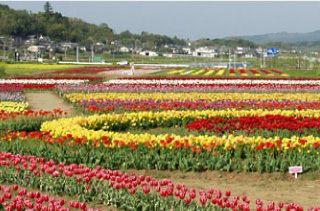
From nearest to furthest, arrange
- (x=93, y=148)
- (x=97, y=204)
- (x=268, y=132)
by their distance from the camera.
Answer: (x=97, y=204) → (x=93, y=148) → (x=268, y=132)

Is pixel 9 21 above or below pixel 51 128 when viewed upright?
above

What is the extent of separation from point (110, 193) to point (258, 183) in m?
3.11

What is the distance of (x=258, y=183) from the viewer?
827 cm

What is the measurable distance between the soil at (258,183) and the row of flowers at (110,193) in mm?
720

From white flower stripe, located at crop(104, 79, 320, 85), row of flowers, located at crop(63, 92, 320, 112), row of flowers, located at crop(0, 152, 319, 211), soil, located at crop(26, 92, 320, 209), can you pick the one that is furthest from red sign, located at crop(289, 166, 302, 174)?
white flower stripe, located at crop(104, 79, 320, 85)

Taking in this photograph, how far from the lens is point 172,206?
571 cm

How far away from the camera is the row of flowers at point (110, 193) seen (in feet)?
17.5

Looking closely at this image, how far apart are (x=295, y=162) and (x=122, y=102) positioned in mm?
9251

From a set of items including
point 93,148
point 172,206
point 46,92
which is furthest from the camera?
point 46,92

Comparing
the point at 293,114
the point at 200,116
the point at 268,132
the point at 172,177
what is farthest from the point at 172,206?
the point at 293,114

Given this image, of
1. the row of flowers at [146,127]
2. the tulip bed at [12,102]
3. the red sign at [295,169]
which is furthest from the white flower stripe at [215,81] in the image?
the red sign at [295,169]

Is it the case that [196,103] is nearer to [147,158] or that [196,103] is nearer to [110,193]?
[147,158]

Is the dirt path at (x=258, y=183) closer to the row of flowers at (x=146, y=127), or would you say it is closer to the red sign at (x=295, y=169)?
the red sign at (x=295, y=169)

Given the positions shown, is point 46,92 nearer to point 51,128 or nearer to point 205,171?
point 51,128
